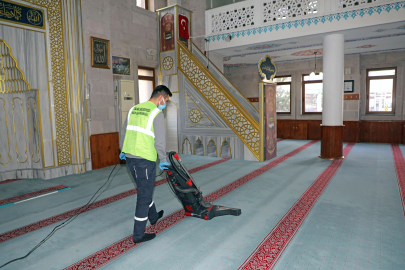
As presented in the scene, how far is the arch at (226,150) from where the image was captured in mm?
6649

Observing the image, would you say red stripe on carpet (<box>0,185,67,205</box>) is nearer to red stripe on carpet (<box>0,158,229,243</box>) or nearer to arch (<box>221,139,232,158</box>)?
red stripe on carpet (<box>0,158,229,243</box>)

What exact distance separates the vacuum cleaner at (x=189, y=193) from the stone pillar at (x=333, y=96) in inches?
164

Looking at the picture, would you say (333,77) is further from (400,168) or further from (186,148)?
(186,148)

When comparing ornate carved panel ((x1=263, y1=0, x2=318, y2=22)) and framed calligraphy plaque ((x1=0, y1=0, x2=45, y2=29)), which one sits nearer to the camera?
framed calligraphy plaque ((x1=0, y1=0, x2=45, y2=29))


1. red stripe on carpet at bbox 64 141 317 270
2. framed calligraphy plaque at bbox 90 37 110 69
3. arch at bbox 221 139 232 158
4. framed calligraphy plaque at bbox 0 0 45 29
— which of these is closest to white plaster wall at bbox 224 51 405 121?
arch at bbox 221 139 232 158

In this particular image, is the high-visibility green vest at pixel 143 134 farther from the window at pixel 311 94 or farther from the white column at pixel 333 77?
the window at pixel 311 94

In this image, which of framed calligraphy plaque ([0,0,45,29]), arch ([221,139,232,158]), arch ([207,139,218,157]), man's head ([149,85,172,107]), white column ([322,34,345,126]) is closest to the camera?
man's head ([149,85,172,107])

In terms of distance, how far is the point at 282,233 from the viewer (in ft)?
8.71

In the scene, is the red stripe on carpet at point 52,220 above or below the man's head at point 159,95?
below

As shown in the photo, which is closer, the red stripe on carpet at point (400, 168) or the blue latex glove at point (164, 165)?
the blue latex glove at point (164, 165)

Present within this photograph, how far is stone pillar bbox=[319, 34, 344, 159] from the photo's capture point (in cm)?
613

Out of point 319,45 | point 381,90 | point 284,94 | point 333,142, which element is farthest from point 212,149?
point 381,90

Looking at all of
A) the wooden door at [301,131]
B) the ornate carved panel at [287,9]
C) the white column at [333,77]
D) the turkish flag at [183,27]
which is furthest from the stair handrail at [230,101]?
the wooden door at [301,131]

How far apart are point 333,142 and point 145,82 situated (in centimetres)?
494
